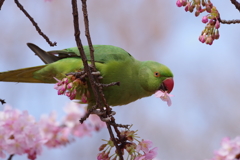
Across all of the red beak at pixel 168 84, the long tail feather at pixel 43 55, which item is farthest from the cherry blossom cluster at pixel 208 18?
the long tail feather at pixel 43 55

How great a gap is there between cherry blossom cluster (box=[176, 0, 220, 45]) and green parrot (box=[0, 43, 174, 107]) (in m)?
0.56

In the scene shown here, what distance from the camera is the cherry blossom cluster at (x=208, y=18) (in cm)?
173

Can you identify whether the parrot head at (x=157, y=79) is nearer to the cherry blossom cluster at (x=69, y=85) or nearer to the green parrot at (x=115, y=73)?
the green parrot at (x=115, y=73)

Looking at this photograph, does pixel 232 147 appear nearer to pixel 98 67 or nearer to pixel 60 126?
pixel 98 67

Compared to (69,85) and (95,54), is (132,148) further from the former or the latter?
(95,54)

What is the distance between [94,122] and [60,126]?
0.41m

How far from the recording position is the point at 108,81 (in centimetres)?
222

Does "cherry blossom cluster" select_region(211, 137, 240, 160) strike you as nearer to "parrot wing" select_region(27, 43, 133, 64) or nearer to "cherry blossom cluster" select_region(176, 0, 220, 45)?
"cherry blossom cluster" select_region(176, 0, 220, 45)

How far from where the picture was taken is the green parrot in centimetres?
224

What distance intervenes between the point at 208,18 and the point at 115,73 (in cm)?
80

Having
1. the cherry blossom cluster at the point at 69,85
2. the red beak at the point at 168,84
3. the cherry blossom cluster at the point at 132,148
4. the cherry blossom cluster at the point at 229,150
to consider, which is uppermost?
the red beak at the point at 168,84

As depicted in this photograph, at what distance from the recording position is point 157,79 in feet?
7.50

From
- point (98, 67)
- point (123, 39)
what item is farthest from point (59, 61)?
point (123, 39)

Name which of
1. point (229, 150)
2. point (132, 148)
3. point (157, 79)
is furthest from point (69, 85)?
point (229, 150)
